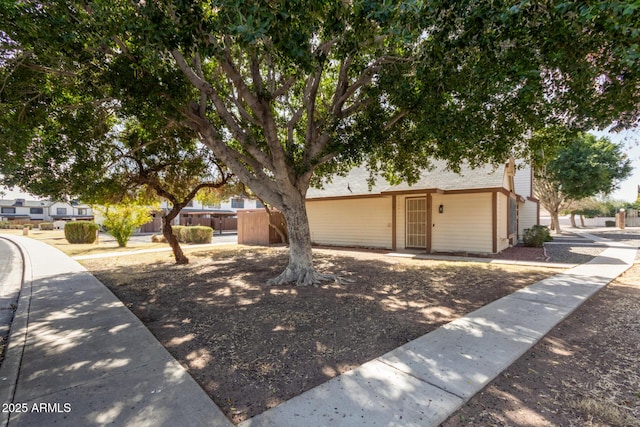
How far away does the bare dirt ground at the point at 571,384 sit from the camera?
8.14 feet

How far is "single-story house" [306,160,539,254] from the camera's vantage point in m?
12.0

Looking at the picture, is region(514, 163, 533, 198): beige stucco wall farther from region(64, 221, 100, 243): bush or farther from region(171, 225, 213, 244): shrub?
Result: region(64, 221, 100, 243): bush

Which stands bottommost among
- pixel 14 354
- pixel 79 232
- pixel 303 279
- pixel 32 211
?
pixel 14 354

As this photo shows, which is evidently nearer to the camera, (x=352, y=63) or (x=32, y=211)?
(x=352, y=63)


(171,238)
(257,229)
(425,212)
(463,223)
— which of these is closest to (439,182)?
(425,212)

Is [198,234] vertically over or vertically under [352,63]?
under

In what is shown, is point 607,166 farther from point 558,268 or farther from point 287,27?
point 287,27

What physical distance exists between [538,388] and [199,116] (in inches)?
289

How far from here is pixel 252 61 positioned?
6.47 metres

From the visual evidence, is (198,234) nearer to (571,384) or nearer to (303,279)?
(303,279)

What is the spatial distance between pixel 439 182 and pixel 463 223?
78.7 inches

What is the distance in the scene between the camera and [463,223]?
12.5 meters

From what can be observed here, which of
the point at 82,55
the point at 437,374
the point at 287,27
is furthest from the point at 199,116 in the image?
the point at 437,374

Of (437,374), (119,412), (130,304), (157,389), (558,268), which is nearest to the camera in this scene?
(119,412)
